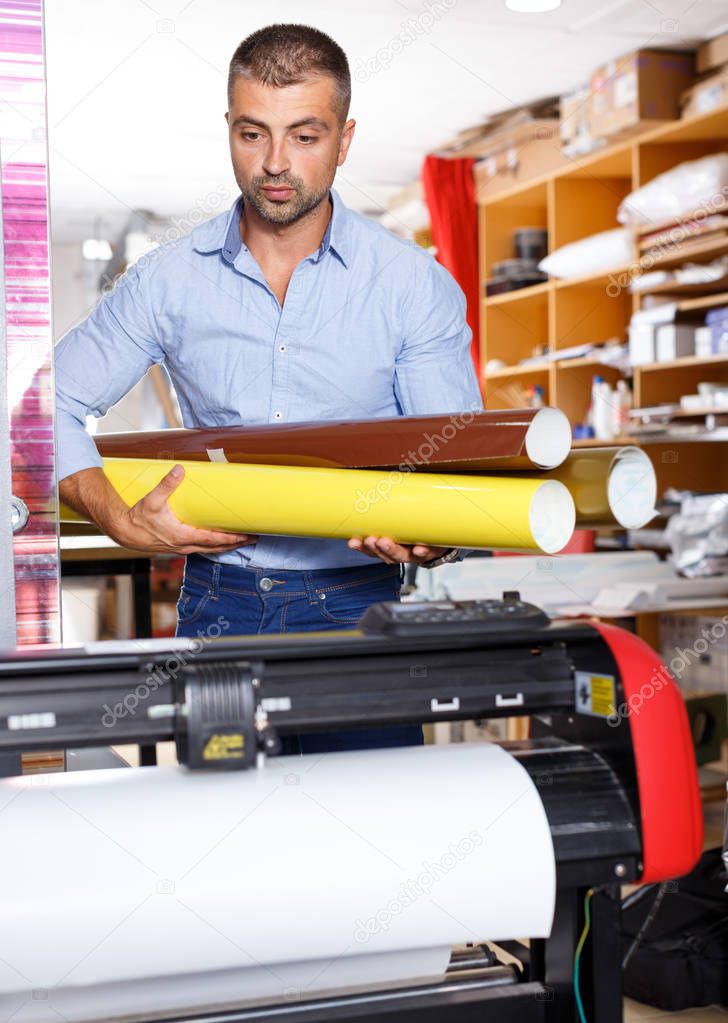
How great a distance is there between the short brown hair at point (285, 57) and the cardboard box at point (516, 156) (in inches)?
149

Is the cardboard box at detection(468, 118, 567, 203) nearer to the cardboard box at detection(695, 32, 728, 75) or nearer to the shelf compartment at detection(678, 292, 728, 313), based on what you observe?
the cardboard box at detection(695, 32, 728, 75)

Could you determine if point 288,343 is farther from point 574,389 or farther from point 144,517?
point 574,389

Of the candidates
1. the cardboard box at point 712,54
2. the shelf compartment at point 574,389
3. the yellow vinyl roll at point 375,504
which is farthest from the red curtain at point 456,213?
the yellow vinyl roll at point 375,504

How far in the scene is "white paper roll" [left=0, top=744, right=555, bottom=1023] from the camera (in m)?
0.87

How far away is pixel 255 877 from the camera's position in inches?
35.4

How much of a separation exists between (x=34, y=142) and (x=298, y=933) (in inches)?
29.0

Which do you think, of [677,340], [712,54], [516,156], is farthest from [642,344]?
[516,156]

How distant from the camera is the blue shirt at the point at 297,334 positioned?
1604 millimetres

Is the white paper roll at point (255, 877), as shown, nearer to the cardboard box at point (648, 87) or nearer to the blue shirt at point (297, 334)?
the blue shirt at point (297, 334)

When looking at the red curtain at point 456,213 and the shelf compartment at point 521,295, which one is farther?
the red curtain at point 456,213

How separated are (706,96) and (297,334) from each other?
10.1ft

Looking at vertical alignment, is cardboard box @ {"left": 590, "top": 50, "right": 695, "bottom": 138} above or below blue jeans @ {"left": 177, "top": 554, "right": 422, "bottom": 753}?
above

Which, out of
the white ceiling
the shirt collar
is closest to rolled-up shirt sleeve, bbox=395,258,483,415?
the shirt collar

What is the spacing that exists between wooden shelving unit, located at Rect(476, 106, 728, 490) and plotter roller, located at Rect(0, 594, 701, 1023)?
10.5ft
